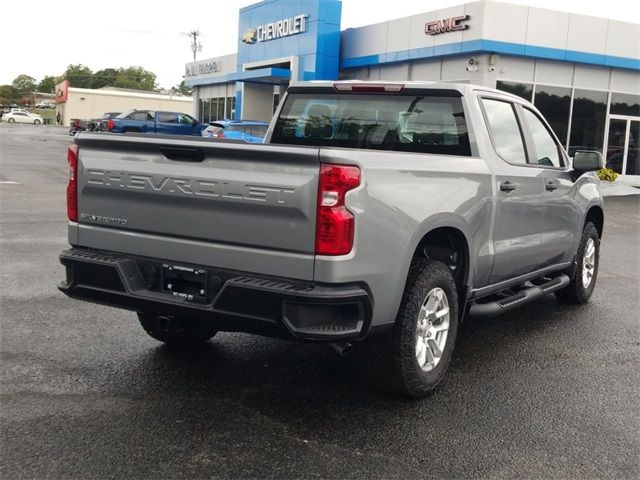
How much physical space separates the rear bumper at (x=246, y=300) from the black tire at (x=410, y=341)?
16.1 inches

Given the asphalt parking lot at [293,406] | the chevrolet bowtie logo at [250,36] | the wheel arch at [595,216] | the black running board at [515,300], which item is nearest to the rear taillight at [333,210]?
the asphalt parking lot at [293,406]

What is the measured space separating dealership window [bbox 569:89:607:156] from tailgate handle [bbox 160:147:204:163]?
70.7 feet

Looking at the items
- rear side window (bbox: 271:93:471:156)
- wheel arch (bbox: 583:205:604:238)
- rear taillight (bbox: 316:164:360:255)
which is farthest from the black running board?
rear taillight (bbox: 316:164:360:255)

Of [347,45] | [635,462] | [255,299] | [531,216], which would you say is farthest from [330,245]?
[347,45]

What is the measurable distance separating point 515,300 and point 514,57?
1858 centimetres

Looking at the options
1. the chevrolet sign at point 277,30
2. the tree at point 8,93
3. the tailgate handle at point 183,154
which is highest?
the tree at point 8,93

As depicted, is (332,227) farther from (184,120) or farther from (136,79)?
(136,79)

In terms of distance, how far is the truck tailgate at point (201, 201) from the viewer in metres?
3.60

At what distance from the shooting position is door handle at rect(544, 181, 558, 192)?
582 centimetres

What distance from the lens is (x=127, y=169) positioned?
412 cm

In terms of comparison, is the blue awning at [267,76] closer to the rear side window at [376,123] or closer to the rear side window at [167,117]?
the rear side window at [167,117]

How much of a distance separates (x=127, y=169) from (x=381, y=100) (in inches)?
82.6

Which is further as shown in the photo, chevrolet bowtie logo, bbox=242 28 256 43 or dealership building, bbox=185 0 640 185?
chevrolet bowtie logo, bbox=242 28 256 43

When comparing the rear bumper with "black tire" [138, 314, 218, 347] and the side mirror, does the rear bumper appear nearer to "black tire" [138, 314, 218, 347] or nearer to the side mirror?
"black tire" [138, 314, 218, 347]
